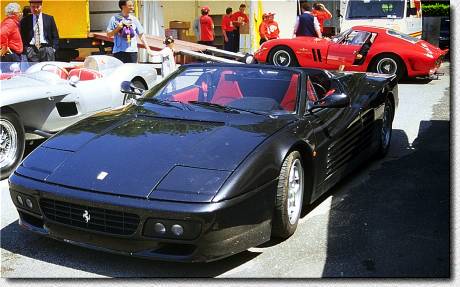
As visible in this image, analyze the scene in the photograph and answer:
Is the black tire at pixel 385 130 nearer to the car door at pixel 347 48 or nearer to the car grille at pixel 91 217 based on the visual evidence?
the car grille at pixel 91 217

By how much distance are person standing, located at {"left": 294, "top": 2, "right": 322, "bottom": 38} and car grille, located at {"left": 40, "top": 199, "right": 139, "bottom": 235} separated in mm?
9928

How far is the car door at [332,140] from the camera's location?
4.28m

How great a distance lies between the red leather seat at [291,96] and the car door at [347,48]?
7499 millimetres

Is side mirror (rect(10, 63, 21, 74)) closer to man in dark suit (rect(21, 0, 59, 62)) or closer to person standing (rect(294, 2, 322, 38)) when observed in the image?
man in dark suit (rect(21, 0, 59, 62))

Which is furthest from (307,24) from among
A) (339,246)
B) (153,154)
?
(153,154)

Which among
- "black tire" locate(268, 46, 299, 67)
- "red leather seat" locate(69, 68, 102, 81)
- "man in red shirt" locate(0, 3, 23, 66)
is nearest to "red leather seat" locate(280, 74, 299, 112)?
"red leather seat" locate(69, 68, 102, 81)

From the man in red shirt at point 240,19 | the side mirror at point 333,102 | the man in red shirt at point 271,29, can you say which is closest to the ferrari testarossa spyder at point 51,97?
the side mirror at point 333,102

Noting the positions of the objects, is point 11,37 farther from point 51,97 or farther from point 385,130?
point 385,130

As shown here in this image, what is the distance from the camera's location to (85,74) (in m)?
6.96

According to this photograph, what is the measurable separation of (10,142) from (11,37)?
3.81 m

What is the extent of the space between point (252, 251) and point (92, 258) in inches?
39.2

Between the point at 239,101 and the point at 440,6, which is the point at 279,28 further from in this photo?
the point at 239,101

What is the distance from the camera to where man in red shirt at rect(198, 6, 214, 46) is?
50.5 ft

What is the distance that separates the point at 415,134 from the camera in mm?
7164
